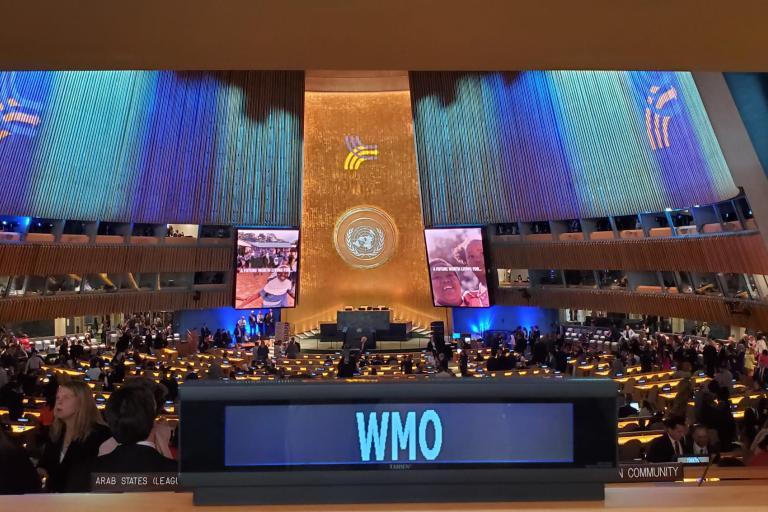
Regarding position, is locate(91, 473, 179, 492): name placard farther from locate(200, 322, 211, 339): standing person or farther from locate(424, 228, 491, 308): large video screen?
locate(200, 322, 211, 339): standing person

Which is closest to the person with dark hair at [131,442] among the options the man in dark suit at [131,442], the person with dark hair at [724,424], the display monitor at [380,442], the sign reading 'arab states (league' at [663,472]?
the man in dark suit at [131,442]

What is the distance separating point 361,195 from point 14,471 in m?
24.3

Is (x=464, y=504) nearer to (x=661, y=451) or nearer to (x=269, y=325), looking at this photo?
(x=661, y=451)

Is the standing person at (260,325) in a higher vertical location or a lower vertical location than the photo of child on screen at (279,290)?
lower

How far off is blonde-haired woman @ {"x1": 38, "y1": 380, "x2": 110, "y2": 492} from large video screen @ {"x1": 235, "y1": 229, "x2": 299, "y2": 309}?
2010cm

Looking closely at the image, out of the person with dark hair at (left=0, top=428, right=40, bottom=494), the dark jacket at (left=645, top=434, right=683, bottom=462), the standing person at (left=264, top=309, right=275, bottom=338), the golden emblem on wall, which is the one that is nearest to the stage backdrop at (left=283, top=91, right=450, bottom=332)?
the golden emblem on wall

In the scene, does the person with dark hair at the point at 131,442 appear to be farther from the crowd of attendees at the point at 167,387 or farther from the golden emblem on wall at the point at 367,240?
the golden emblem on wall at the point at 367,240

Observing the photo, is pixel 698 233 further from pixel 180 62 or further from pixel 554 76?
pixel 180 62

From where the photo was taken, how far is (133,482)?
2.84 metres

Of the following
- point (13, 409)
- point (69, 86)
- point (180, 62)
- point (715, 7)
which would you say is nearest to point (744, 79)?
point (715, 7)

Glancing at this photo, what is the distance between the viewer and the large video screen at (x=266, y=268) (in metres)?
23.5

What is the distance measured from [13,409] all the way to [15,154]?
11.1 m

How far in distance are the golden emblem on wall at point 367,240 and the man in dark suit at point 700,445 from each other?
2078cm

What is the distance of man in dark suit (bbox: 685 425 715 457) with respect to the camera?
6.43 meters
